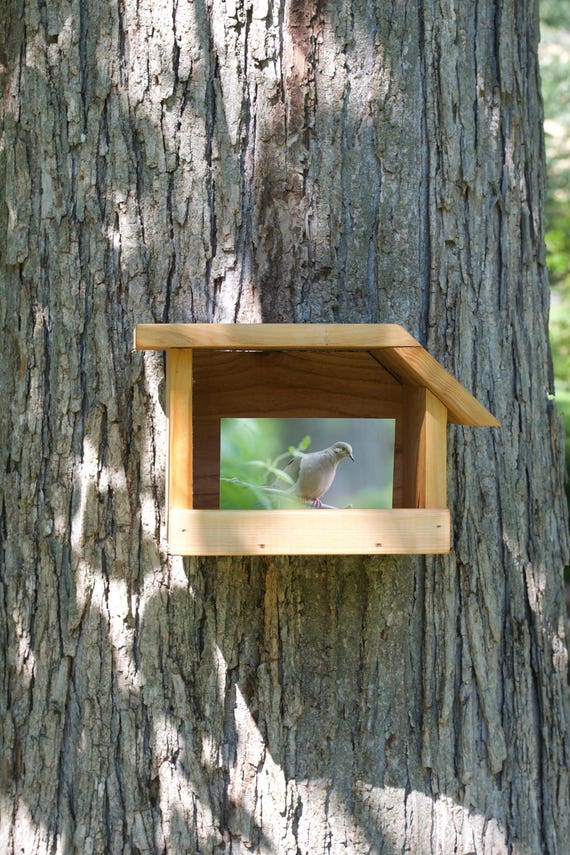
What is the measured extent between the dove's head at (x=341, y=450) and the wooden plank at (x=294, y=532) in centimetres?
17

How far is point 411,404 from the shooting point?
1.86 meters

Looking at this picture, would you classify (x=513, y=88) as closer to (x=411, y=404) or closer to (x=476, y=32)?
(x=476, y=32)

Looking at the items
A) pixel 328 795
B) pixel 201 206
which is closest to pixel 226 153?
pixel 201 206

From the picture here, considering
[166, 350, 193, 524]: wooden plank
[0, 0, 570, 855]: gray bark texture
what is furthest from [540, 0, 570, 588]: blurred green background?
[166, 350, 193, 524]: wooden plank

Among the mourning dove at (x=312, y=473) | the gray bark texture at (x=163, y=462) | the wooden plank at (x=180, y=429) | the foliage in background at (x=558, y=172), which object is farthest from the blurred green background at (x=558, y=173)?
the wooden plank at (x=180, y=429)

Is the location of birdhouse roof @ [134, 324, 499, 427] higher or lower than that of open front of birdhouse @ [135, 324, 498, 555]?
higher

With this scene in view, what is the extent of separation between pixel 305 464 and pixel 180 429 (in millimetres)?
260

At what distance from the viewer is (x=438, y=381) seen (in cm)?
175

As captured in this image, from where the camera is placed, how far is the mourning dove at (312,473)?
Answer: 178 cm

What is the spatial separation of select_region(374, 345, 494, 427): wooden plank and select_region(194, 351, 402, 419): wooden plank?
3.3 inches

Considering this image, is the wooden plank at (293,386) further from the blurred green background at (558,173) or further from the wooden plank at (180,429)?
the blurred green background at (558,173)

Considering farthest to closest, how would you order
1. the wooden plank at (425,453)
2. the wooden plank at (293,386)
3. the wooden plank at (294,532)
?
1. the wooden plank at (293,386)
2. the wooden plank at (425,453)
3. the wooden plank at (294,532)

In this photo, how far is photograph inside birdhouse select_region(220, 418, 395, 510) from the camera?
1785 millimetres

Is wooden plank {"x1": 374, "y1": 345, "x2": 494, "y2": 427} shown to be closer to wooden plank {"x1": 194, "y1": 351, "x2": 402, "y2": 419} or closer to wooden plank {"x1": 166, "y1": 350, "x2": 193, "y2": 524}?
wooden plank {"x1": 194, "y1": 351, "x2": 402, "y2": 419}
